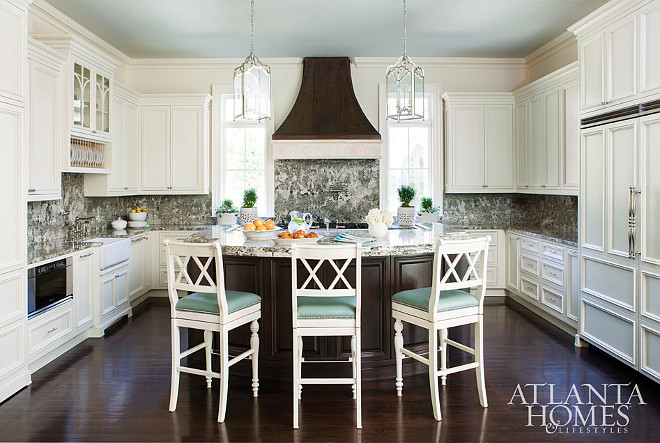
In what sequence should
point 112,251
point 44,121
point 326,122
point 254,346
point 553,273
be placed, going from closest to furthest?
point 254,346 < point 44,121 < point 112,251 < point 553,273 < point 326,122

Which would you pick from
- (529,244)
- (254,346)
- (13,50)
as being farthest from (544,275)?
(13,50)

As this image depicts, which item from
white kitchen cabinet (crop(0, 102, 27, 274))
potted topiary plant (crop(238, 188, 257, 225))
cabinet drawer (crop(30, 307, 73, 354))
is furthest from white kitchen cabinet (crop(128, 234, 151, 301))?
white kitchen cabinet (crop(0, 102, 27, 274))

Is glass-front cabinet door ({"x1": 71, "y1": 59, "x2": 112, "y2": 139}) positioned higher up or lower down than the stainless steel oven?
higher up

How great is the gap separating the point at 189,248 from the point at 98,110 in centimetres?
293

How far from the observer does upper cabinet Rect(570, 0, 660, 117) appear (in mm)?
3357

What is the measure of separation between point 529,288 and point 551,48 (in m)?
2.84

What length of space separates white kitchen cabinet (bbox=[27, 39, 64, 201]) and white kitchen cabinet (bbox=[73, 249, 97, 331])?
0.60m

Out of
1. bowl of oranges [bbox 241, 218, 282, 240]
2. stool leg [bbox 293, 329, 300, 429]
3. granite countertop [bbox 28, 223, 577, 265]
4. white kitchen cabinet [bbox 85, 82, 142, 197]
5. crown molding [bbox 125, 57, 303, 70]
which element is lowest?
stool leg [bbox 293, 329, 300, 429]

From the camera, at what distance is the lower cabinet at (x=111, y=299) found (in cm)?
468

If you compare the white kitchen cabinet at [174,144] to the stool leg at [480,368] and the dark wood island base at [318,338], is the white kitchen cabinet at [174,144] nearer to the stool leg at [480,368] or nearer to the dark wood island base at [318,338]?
the dark wood island base at [318,338]

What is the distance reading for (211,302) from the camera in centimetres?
310

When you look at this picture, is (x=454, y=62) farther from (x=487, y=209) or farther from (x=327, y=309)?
(x=327, y=309)

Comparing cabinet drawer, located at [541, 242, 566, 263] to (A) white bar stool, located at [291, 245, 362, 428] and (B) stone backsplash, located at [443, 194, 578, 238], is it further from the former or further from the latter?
(A) white bar stool, located at [291, 245, 362, 428]
